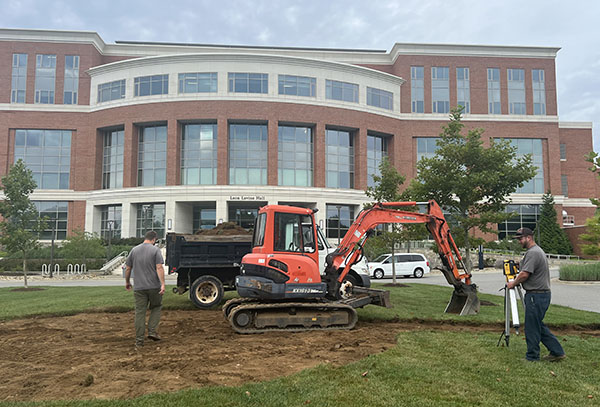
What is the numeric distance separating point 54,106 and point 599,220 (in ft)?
161

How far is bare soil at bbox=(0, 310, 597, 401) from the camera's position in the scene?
5.45 m

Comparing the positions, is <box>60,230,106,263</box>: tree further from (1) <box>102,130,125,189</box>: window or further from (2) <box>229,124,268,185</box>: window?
(2) <box>229,124,268,185</box>: window

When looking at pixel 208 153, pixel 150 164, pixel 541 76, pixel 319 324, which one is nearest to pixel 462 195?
pixel 319 324

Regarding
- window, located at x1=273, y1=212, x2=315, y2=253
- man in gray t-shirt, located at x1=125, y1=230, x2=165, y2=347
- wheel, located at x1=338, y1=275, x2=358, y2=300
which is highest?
window, located at x1=273, y1=212, x2=315, y2=253

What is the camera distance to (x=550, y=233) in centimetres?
4347

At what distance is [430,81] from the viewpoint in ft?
162

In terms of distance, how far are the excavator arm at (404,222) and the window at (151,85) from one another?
37975mm

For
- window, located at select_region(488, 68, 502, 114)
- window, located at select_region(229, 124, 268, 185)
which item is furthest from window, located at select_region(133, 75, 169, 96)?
window, located at select_region(488, 68, 502, 114)

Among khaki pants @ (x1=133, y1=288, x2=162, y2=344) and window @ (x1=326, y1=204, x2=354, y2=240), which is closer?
khaki pants @ (x1=133, y1=288, x2=162, y2=344)

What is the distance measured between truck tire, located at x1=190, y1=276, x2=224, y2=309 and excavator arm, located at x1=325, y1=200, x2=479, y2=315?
3974mm

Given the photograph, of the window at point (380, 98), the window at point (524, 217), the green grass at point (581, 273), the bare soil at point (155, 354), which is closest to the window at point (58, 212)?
the window at point (380, 98)

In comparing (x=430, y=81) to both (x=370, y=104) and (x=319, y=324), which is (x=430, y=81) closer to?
(x=370, y=104)

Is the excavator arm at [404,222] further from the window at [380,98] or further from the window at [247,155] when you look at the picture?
the window at [380,98]

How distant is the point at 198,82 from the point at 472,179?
3545cm
